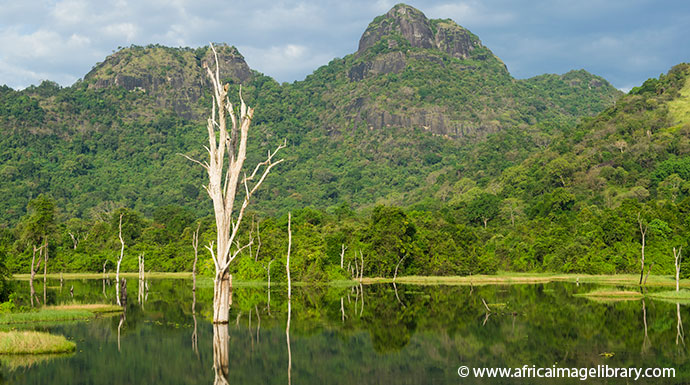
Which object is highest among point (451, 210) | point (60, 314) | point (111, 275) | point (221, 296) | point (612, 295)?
point (451, 210)

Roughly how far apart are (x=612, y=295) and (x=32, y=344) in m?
39.4

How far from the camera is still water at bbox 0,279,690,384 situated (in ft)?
64.9

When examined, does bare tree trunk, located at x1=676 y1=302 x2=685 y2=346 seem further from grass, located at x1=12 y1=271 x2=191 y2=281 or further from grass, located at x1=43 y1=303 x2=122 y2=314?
grass, located at x1=12 y1=271 x2=191 y2=281

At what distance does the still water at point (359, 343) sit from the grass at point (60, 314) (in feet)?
4.28

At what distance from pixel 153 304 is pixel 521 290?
3048 centimetres

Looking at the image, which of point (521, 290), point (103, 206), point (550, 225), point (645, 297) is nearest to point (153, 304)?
point (521, 290)

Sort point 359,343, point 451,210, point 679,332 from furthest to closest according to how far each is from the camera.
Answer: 1. point 451,210
2. point 679,332
3. point 359,343

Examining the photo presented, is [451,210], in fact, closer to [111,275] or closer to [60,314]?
[111,275]

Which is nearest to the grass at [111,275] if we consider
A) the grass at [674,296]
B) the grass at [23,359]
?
the grass at [674,296]

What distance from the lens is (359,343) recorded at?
25.9 metres

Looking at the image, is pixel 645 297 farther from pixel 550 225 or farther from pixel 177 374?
pixel 550 225

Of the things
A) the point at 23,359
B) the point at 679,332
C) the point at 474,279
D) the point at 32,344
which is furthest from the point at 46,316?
the point at 474,279

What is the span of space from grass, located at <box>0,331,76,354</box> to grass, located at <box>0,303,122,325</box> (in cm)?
764

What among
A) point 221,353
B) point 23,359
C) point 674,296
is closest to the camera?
point 23,359
